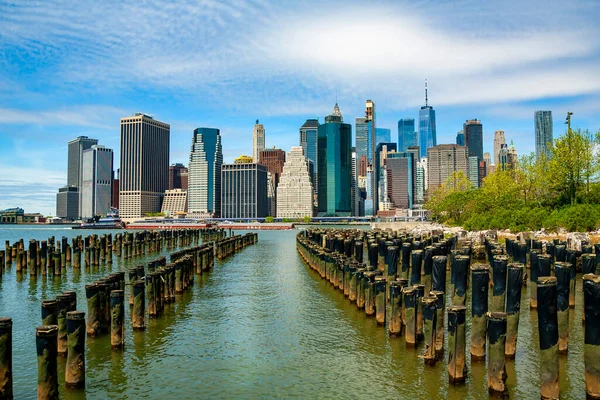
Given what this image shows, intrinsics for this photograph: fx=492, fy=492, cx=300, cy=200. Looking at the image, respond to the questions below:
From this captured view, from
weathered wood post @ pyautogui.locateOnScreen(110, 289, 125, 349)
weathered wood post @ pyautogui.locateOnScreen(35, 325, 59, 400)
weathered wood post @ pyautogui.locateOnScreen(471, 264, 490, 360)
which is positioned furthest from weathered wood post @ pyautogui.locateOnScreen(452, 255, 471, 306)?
weathered wood post @ pyautogui.locateOnScreen(35, 325, 59, 400)

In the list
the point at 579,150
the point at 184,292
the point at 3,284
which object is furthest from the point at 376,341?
the point at 579,150

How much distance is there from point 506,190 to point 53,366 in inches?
3120

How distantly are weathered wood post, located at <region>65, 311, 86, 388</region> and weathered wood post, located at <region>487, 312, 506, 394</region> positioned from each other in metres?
12.1

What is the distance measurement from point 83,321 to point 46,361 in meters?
1.97

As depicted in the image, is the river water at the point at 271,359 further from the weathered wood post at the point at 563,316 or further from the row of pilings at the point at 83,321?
the row of pilings at the point at 83,321

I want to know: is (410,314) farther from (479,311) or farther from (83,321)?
(83,321)

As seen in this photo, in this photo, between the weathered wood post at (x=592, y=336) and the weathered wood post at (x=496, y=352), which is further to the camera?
the weathered wood post at (x=496, y=352)

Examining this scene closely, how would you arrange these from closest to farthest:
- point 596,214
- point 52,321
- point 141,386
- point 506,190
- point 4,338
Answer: point 4,338 < point 141,386 < point 52,321 < point 596,214 < point 506,190

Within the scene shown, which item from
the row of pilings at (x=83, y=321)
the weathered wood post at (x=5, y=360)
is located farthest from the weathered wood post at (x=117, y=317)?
the weathered wood post at (x=5, y=360)

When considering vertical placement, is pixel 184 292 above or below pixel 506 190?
below

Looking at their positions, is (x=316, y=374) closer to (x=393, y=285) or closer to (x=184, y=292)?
(x=393, y=285)

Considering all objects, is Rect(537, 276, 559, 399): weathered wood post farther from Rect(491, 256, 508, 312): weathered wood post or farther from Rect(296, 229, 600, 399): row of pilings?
Rect(491, 256, 508, 312): weathered wood post

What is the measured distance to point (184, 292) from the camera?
3284 cm

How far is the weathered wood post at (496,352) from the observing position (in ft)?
45.1
